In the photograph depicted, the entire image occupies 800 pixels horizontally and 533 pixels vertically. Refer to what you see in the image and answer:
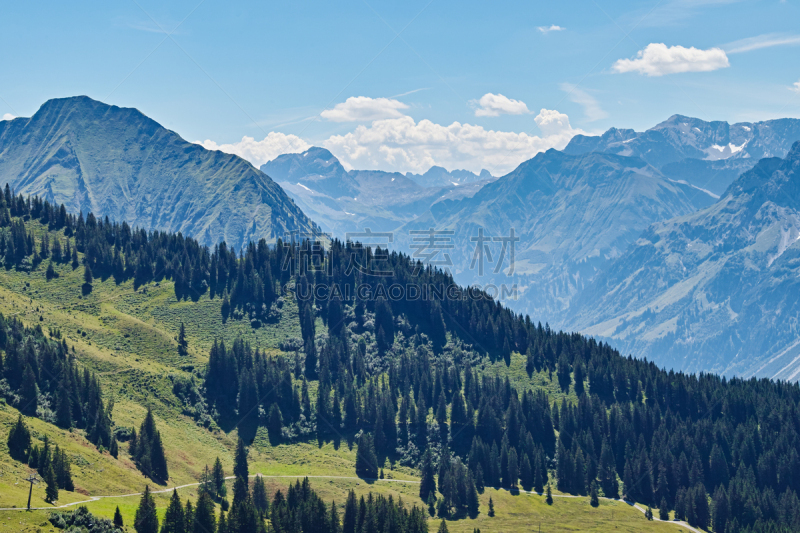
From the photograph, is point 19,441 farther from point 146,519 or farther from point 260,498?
point 260,498

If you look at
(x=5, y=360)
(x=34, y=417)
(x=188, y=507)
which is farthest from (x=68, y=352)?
(x=188, y=507)

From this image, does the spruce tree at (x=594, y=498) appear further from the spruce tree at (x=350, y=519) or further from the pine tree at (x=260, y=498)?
the pine tree at (x=260, y=498)

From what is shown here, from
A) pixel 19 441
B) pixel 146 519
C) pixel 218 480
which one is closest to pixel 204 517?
pixel 146 519

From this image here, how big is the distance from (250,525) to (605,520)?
94664 millimetres

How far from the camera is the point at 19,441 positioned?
5305 inches

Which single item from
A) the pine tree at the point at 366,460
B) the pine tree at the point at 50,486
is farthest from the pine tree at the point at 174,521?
the pine tree at the point at 366,460

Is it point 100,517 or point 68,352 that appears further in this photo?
point 68,352

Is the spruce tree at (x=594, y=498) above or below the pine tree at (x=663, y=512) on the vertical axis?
above

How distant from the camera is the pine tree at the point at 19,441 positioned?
133 meters

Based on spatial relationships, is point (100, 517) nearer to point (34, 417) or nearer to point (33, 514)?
point (33, 514)

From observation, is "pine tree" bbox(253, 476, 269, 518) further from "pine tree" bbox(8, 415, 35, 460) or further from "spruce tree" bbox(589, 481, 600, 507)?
"spruce tree" bbox(589, 481, 600, 507)

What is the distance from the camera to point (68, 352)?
195250mm

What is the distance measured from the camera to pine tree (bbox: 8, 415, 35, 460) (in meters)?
133

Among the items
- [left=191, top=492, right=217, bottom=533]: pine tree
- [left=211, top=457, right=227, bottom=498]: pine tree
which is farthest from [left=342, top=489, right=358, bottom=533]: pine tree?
[left=211, top=457, right=227, bottom=498]: pine tree
